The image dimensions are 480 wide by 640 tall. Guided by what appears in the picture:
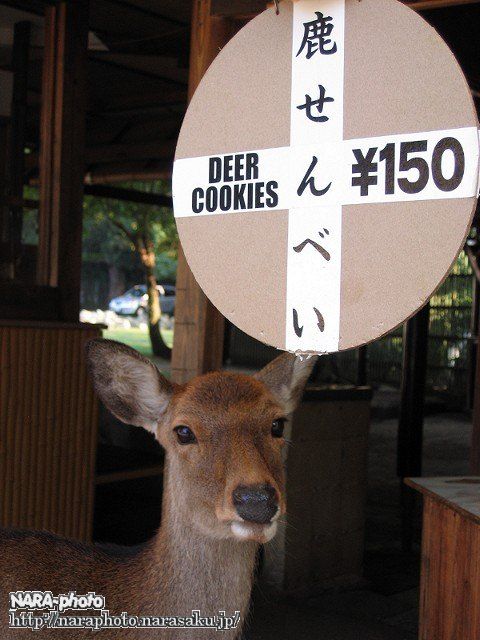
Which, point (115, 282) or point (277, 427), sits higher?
point (115, 282)

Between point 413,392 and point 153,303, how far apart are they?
13490 mm

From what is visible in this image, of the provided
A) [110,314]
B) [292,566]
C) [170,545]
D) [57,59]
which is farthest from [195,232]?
[110,314]

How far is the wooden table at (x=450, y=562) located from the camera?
3174 mm

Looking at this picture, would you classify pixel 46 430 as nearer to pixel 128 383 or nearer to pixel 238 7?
pixel 128 383

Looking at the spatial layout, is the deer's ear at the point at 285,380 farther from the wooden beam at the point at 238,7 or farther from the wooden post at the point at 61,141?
the wooden post at the point at 61,141

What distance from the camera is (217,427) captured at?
2.31m

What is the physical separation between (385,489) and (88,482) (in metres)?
4.56

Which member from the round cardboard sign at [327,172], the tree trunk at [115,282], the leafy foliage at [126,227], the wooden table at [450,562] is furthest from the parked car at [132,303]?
the round cardboard sign at [327,172]

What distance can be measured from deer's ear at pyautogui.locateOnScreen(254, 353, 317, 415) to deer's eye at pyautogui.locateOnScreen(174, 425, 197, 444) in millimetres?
344

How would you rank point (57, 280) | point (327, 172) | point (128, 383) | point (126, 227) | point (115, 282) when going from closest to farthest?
point (327, 172)
point (128, 383)
point (57, 280)
point (126, 227)
point (115, 282)

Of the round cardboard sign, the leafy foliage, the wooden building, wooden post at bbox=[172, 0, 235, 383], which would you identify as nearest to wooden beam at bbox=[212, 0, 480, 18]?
wooden post at bbox=[172, 0, 235, 383]

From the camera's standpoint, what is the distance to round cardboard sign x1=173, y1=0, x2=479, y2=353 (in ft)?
5.72

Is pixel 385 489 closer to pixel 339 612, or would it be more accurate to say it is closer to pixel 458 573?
pixel 339 612

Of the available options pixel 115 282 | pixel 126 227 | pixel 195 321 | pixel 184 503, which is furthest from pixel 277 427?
pixel 115 282
